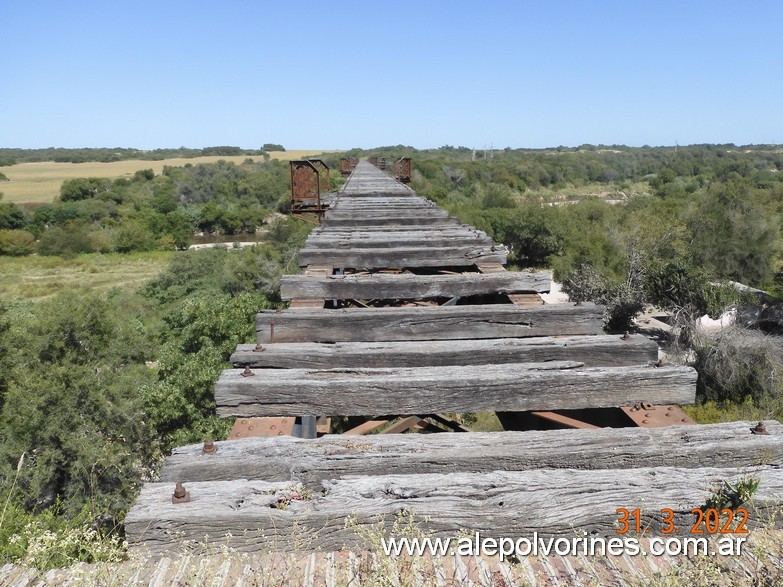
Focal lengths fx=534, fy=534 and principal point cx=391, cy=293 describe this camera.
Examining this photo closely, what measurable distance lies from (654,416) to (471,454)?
2.84ft

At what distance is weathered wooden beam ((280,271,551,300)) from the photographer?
3.53m

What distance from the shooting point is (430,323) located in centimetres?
287

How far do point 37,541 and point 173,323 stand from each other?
2296cm

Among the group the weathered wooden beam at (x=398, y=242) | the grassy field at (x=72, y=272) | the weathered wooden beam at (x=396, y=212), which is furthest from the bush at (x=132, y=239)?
the weathered wooden beam at (x=398, y=242)

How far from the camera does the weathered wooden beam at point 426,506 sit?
1.54m

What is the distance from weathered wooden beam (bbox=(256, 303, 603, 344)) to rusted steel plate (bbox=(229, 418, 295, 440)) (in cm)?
70

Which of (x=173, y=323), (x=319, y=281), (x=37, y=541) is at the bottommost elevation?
(x=173, y=323)

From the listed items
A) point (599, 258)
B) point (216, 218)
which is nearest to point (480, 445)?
point (599, 258)

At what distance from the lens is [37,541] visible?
5.57 feet

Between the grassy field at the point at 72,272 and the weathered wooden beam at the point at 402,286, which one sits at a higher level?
the weathered wooden beam at the point at 402,286

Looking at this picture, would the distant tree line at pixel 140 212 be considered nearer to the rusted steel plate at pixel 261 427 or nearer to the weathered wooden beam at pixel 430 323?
the weathered wooden beam at pixel 430 323

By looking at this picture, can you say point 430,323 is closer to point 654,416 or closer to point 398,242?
point 654,416

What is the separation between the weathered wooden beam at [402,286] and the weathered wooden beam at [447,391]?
4.50 ft

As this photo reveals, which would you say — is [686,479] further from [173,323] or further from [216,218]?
[216,218]
